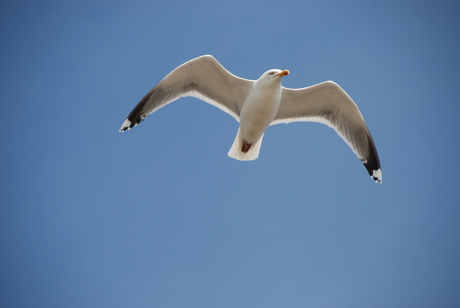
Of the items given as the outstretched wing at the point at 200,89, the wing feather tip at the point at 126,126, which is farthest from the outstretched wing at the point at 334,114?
the wing feather tip at the point at 126,126

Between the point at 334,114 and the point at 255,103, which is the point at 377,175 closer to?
the point at 334,114

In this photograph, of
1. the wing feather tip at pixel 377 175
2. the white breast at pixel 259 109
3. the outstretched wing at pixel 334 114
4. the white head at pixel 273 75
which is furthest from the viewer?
the wing feather tip at pixel 377 175

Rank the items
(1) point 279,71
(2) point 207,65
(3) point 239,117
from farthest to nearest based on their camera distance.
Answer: (3) point 239,117 < (2) point 207,65 < (1) point 279,71

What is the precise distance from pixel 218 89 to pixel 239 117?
42 centimetres

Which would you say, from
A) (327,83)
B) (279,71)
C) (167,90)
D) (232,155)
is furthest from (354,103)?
(167,90)

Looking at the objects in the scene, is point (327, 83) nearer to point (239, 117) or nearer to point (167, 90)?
point (239, 117)

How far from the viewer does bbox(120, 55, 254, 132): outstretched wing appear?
16.3 feet

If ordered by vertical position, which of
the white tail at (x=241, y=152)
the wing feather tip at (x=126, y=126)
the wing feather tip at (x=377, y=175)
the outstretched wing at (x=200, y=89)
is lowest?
the wing feather tip at (x=126, y=126)

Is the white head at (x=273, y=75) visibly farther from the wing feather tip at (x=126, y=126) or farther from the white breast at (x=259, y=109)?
the wing feather tip at (x=126, y=126)

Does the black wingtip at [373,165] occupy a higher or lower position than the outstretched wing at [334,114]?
lower

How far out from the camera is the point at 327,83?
5016mm

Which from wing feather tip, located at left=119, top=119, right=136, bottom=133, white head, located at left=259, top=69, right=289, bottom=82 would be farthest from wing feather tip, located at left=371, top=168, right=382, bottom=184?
wing feather tip, located at left=119, top=119, right=136, bottom=133

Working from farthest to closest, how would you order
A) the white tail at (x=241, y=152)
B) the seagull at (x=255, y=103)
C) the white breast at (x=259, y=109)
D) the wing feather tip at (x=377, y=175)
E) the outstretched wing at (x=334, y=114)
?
the wing feather tip at (x=377, y=175)
the white tail at (x=241, y=152)
the outstretched wing at (x=334, y=114)
the seagull at (x=255, y=103)
the white breast at (x=259, y=109)

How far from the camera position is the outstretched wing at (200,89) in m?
4.95
